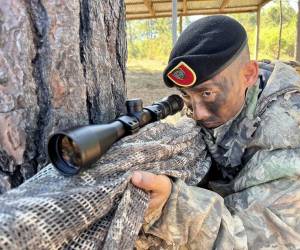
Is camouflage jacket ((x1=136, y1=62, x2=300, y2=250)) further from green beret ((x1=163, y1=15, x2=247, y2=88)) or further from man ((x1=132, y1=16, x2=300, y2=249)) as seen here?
green beret ((x1=163, y1=15, x2=247, y2=88))

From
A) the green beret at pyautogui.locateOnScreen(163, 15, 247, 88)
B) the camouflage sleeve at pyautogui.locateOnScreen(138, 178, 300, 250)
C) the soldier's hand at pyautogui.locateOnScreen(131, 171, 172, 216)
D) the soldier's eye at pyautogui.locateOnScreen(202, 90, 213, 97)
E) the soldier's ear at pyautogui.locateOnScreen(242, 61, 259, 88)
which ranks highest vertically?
the green beret at pyautogui.locateOnScreen(163, 15, 247, 88)

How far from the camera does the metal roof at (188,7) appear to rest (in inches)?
316

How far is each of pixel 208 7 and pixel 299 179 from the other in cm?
797

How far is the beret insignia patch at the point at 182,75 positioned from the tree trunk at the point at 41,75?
30 centimetres

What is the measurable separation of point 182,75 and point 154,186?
1.50 feet

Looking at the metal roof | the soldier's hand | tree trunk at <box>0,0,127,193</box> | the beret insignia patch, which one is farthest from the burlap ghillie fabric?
the metal roof

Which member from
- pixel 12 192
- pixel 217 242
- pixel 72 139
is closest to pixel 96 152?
pixel 72 139

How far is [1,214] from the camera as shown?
2.10ft

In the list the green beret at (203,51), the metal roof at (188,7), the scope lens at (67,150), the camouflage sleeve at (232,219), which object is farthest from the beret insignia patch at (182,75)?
the metal roof at (188,7)

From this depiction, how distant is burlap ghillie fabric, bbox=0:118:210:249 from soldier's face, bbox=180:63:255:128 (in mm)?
326

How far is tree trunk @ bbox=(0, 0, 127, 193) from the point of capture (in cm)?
90

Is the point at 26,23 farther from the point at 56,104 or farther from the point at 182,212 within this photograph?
the point at 182,212

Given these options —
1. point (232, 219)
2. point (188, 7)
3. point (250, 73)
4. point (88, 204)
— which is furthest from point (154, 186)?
point (188, 7)

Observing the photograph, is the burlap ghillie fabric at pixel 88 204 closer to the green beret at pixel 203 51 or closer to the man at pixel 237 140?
the man at pixel 237 140
